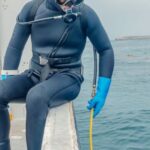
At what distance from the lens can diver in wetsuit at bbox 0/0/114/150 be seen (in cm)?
353

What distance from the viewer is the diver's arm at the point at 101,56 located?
146 inches

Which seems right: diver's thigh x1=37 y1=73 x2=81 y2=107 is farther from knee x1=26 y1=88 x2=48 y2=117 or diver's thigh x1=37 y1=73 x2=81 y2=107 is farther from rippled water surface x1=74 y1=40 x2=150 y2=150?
rippled water surface x1=74 y1=40 x2=150 y2=150

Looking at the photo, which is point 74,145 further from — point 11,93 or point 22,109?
point 22,109

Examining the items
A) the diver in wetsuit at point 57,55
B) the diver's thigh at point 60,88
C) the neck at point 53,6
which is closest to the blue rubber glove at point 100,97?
the diver in wetsuit at point 57,55

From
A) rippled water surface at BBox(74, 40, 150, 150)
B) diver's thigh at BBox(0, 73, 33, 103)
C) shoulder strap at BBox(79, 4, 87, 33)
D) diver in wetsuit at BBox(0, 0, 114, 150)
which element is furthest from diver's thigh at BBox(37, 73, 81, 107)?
rippled water surface at BBox(74, 40, 150, 150)

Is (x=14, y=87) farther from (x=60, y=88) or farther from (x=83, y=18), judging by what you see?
(x=83, y=18)

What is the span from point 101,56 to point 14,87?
80 centimetres

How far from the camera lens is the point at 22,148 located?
3.91m

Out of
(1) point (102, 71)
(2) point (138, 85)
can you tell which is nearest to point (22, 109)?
(1) point (102, 71)

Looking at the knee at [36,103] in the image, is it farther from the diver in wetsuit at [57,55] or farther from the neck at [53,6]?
the neck at [53,6]

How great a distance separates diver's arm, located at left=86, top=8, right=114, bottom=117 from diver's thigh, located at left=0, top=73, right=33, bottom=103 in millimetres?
528

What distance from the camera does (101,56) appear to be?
3.89 meters

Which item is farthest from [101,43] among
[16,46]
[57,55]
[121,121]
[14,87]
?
[121,121]

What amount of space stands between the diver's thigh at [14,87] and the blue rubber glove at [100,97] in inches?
20.2
